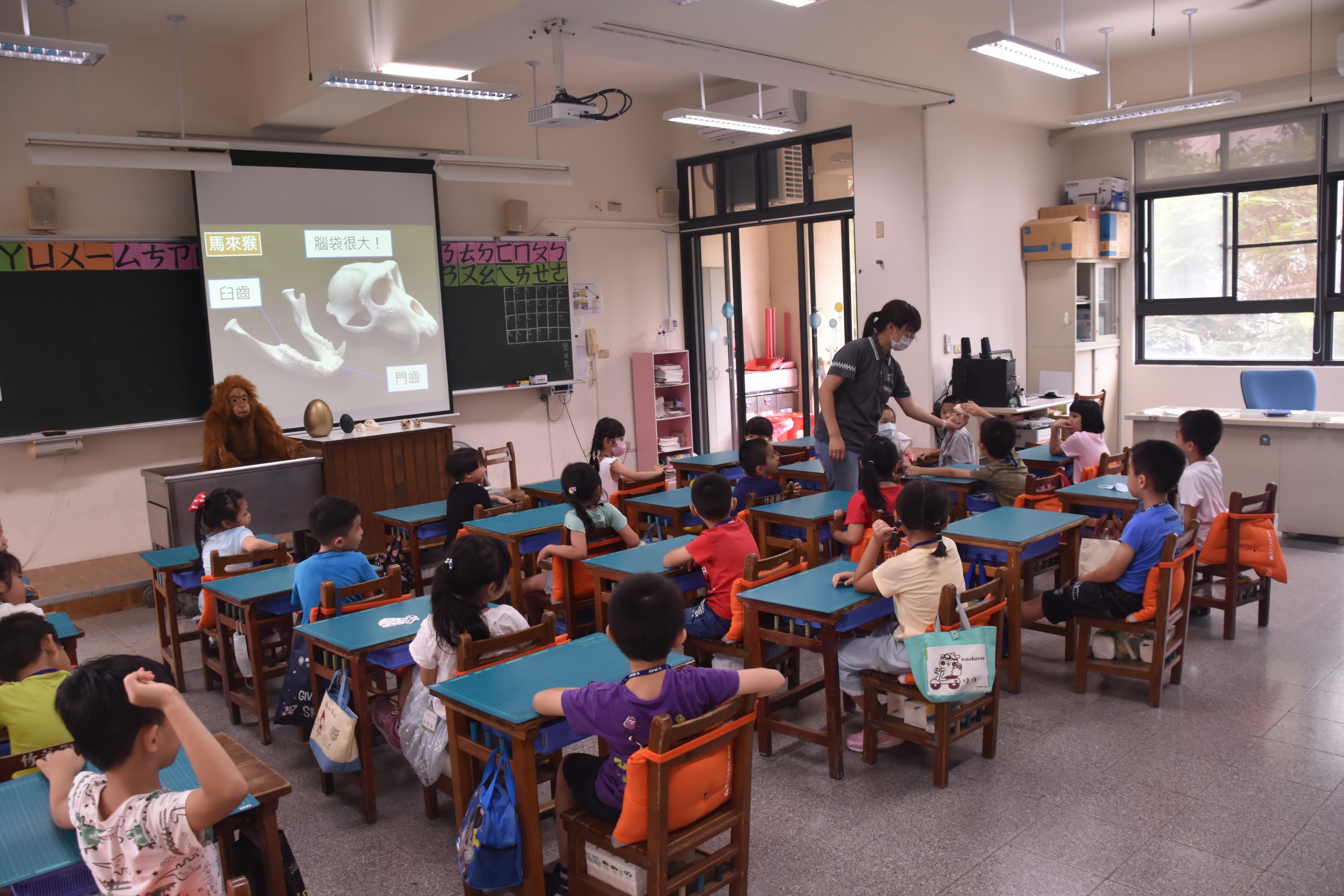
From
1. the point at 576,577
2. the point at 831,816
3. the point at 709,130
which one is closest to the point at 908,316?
the point at 576,577

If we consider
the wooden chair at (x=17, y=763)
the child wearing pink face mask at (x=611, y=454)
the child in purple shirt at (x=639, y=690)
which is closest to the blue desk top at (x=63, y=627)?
the wooden chair at (x=17, y=763)

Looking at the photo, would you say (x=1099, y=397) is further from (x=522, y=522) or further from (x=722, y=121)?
(x=522, y=522)

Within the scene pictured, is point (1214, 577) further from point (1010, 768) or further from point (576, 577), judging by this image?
point (576, 577)

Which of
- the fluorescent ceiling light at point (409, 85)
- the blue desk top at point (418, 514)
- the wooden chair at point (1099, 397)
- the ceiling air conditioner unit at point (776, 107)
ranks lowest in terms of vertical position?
the blue desk top at point (418, 514)

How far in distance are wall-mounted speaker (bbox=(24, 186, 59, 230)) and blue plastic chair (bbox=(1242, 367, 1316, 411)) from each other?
8473mm

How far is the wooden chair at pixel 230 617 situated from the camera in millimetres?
3703

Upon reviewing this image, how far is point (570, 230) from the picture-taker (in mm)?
8695

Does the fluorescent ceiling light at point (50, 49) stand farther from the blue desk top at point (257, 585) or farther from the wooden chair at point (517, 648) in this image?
the wooden chair at point (517, 648)

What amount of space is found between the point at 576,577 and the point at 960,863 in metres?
2.04

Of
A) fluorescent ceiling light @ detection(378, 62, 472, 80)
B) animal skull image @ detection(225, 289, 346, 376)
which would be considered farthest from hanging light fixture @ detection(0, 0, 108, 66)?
animal skull image @ detection(225, 289, 346, 376)

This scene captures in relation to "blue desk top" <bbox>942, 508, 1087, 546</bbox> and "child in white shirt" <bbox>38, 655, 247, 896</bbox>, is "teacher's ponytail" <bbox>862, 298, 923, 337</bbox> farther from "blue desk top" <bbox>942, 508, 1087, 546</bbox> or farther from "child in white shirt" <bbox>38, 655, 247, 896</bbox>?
"child in white shirt" <bbox>38, 655, 247, 896</bbox>

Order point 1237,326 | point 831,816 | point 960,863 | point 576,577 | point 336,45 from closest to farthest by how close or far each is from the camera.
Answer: point 960,863, point 831,816, point 576,577, point 336,45, point 1237,326

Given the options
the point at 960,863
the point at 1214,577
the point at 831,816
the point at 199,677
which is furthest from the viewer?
the point at 1214,577

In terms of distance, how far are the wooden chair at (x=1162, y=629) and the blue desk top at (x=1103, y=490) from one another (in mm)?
555
